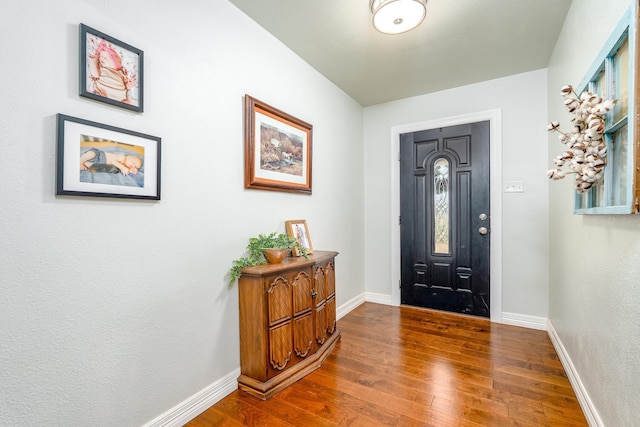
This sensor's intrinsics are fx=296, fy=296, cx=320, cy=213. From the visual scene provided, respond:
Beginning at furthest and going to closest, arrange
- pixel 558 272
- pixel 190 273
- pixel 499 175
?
pixel 499 175
pixel 558 272
pixel 190 273

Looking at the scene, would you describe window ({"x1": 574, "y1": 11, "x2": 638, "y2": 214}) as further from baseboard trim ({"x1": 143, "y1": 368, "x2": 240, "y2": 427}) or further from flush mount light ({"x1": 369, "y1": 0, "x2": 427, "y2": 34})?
baseboard trim ({"x1": 143, "y1": 368, "x2": 240, "y2": 427})

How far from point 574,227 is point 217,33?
8.42 ft

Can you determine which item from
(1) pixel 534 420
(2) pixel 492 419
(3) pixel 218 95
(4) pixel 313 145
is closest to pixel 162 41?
(3) pixel 218 95

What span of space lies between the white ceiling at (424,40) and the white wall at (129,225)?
0.96ft

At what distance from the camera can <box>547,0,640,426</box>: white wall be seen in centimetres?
113

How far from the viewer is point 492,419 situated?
1572 millimetres

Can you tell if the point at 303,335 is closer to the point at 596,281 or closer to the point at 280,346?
the point at 280,346

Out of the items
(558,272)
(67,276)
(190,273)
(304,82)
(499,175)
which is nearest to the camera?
(67,276)

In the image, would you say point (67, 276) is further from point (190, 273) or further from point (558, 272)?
point (558, 272)

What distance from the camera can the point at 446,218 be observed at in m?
3.22

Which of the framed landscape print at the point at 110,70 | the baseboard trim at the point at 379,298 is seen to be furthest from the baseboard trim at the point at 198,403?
the baseboard trim at the point at 379,298

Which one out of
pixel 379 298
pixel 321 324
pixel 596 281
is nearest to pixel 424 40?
pixel 596 281

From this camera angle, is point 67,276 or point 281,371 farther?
point 281,371

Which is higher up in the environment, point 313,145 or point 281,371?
point 313,145
